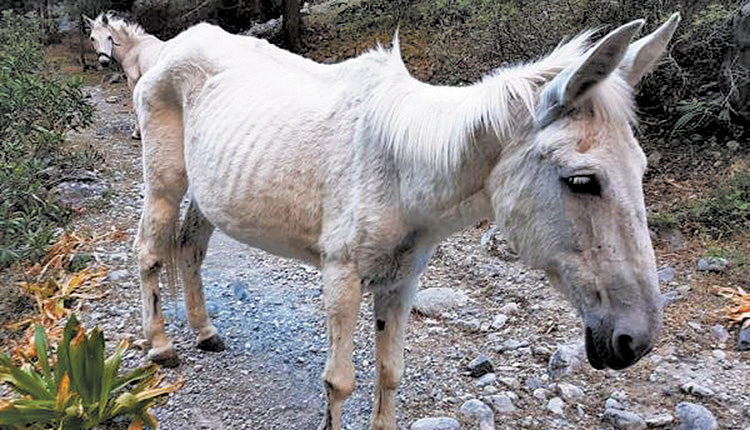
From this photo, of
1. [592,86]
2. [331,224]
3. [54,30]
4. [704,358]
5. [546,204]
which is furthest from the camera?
[54,30]

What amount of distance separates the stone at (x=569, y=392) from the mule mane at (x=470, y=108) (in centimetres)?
187

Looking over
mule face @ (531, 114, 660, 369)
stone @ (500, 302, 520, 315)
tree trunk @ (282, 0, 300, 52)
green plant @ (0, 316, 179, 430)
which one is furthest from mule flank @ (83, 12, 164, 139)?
mule face @ (531, 114, 660, 369)

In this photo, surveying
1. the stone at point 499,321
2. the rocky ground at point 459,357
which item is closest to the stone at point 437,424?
the rocky ground at point 459,357

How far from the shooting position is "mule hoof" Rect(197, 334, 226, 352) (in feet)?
12.7

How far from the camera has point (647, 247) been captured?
1720 millimetres

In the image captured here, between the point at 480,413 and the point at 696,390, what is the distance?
48.7 inches

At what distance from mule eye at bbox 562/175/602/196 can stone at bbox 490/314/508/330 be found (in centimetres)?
249

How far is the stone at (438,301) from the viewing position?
4352mm

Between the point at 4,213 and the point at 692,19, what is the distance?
6845 mm

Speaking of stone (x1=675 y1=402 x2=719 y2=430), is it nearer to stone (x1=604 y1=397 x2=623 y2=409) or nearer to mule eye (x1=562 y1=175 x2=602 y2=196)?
stone (x1=604 y1=397 x2=623 y2=409)

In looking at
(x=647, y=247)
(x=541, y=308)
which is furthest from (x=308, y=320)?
(x=647, y=247)

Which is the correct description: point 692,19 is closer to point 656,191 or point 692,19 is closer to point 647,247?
point 656,191

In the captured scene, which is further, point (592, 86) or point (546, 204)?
point (546, 204)

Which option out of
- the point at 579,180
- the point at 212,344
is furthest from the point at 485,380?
the point at 579,180
